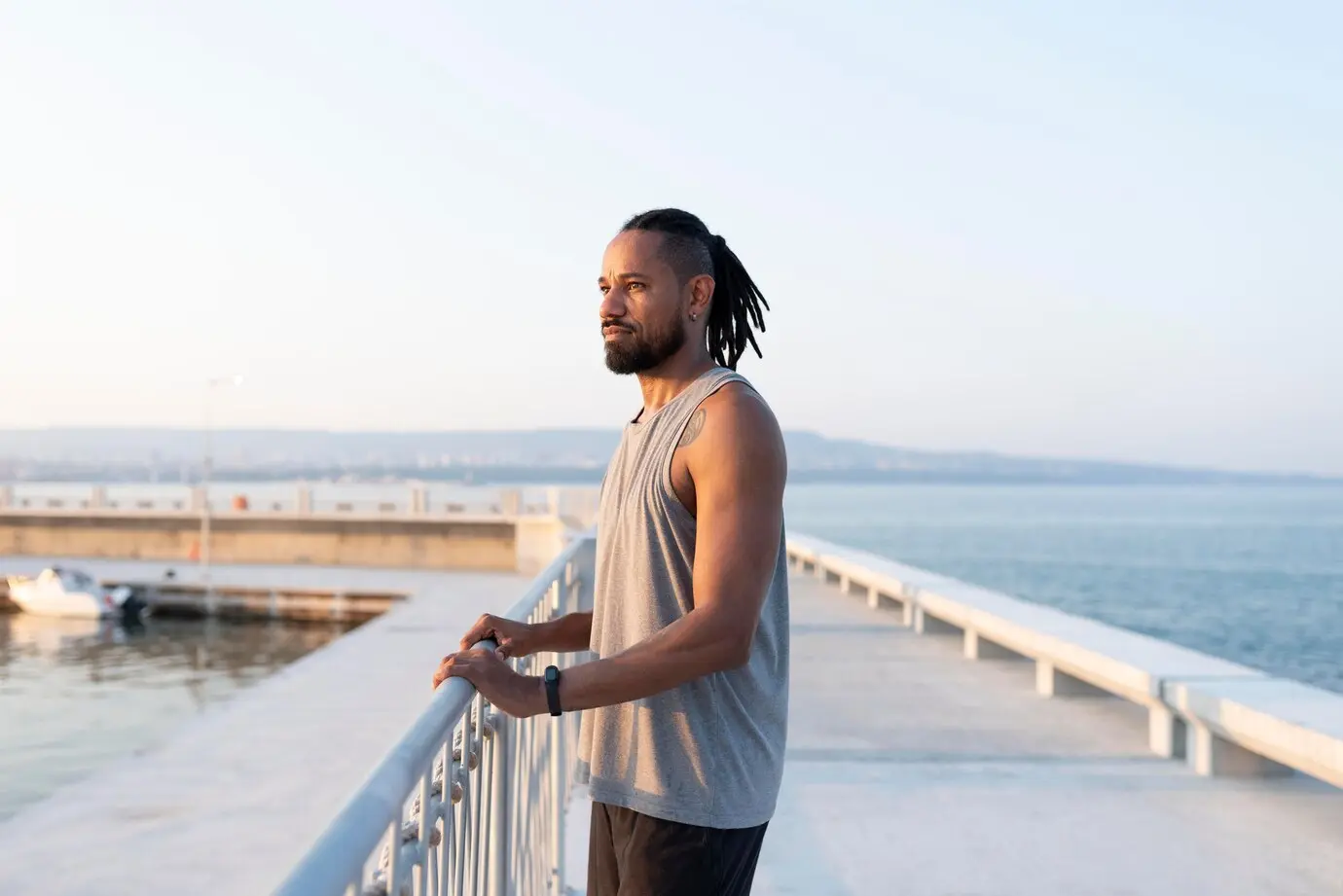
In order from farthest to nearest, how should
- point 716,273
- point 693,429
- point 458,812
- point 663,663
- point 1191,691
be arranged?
point 1191,691 → point 458,812 → point 716,273 → point 693,429 → point 663,663

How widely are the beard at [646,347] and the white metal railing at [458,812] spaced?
64cm

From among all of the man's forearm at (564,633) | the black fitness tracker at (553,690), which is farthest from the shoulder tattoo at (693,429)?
the man's forearm at (564,633)

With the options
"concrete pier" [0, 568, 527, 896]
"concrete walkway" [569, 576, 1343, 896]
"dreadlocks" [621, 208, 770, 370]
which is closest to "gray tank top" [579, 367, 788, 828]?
"dreadlocks" [621, 208, 770, 370]

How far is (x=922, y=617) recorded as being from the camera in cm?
1157

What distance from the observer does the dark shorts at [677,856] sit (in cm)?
197

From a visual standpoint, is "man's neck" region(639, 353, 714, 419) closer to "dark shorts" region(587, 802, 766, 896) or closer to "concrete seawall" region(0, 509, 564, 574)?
"dark shorts" region(587, 802, 766, 896)

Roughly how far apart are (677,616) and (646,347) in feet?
1.61

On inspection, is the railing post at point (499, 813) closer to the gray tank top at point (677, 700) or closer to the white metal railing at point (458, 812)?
the white metal railing at point (458, 812)

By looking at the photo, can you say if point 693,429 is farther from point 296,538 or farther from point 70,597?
point 296,538

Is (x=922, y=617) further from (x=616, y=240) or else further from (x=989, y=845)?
(x=616, y=240)

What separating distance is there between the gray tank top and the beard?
105 millimetres

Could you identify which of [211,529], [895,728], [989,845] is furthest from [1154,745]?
[211,529]

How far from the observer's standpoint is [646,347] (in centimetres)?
211

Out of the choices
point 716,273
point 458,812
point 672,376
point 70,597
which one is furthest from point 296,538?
point 672,376
